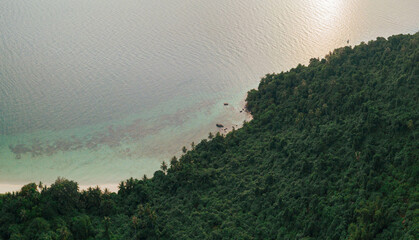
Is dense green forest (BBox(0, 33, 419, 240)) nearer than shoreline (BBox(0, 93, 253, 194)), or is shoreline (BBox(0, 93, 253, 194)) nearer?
dense green forest (BBox(0, 33, 419, 240))

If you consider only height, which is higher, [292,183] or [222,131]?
[222,131]

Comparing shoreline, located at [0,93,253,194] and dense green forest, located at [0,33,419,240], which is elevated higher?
shoreline, located at [0,93,253,194]

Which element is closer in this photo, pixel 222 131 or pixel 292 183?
pixel 292 183

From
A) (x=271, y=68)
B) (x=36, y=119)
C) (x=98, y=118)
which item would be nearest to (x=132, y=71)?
(x=98, y=118)

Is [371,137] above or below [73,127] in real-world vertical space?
below

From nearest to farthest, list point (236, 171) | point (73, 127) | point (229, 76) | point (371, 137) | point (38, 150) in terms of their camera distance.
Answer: point (371, 137)
point (236, 171)
point (38, 150)
point (73, 127)
point (229, 76)

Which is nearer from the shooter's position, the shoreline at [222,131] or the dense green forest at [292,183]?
the dense green forest at [292,183]

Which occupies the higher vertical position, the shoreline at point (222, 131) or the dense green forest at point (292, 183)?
the shoreline at point (222, 131)

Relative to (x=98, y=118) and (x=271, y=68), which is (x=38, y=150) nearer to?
(x=98, y=118)
